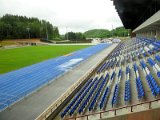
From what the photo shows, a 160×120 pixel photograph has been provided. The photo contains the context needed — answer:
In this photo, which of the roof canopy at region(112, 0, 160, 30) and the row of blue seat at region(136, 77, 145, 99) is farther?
the roof canopy at region(112, 0, 160, 30)

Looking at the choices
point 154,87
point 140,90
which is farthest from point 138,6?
point 154,87

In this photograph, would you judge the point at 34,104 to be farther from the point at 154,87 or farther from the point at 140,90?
the point at 154,87

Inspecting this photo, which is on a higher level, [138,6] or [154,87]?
[138,6]

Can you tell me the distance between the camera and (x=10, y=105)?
10.0 meters

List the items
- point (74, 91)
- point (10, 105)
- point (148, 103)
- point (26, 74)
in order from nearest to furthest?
1. point (148, 103)
2. point (10, 105)
3. point (74, 91)
4. point (26, 74)

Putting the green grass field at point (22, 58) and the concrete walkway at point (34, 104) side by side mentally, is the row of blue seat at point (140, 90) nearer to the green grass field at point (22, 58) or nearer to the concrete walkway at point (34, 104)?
the concrete walkway at point (34, 104)

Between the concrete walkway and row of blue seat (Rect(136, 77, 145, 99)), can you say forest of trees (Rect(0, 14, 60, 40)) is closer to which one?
the concrete walkway

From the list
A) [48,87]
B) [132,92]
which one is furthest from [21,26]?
[132,92]

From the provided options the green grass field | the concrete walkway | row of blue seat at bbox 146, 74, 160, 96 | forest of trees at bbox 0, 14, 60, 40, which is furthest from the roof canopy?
forest of trees at bbox 0, 14, 60, 40

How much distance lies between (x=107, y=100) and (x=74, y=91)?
2.60 m

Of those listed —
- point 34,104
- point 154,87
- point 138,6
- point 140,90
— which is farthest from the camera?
point 138,6

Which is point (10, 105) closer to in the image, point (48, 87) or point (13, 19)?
point (48, 87)

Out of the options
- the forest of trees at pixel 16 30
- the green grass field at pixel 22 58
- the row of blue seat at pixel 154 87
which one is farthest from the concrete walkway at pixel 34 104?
the forest of trees at pixel 16 30

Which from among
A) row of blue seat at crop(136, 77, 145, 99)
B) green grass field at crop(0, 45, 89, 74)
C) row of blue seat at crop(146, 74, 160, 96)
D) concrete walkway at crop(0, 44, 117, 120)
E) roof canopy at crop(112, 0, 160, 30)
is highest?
roof canopy at crop(112, 0, 160, 30)
